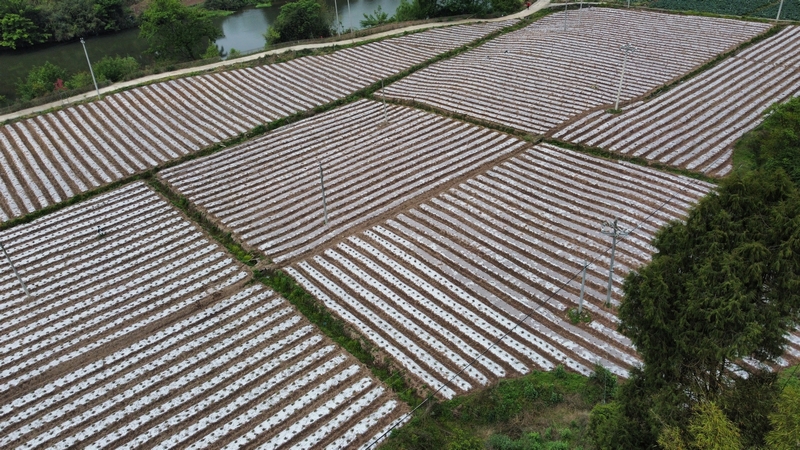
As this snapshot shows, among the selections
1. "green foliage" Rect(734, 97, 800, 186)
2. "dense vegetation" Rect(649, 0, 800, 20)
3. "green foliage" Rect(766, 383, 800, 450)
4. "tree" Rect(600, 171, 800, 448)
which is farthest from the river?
"green foliage" Rect(766, 383, 800, 450)

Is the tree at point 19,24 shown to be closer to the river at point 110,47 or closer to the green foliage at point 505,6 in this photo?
the river at point 110,47

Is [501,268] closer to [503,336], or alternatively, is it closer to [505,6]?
[503,336]

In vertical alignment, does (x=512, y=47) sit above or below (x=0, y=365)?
above

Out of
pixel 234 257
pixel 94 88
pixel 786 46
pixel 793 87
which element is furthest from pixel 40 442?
pixel 786 46

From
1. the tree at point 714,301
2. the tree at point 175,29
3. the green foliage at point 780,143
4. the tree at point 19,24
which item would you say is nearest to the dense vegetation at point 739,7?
the green foliage at point 780,143

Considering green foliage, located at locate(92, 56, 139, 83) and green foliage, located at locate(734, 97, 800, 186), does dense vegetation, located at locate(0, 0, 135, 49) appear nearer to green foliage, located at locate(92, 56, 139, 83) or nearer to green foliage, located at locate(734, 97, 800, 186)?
green foliage, located at locate(92, 56, 139, 83)

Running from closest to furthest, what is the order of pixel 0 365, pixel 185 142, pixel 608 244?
pixel 0 365 → pixel 608 244 → pixel 185 142

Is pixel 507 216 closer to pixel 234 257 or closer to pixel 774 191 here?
pixel 234 257
